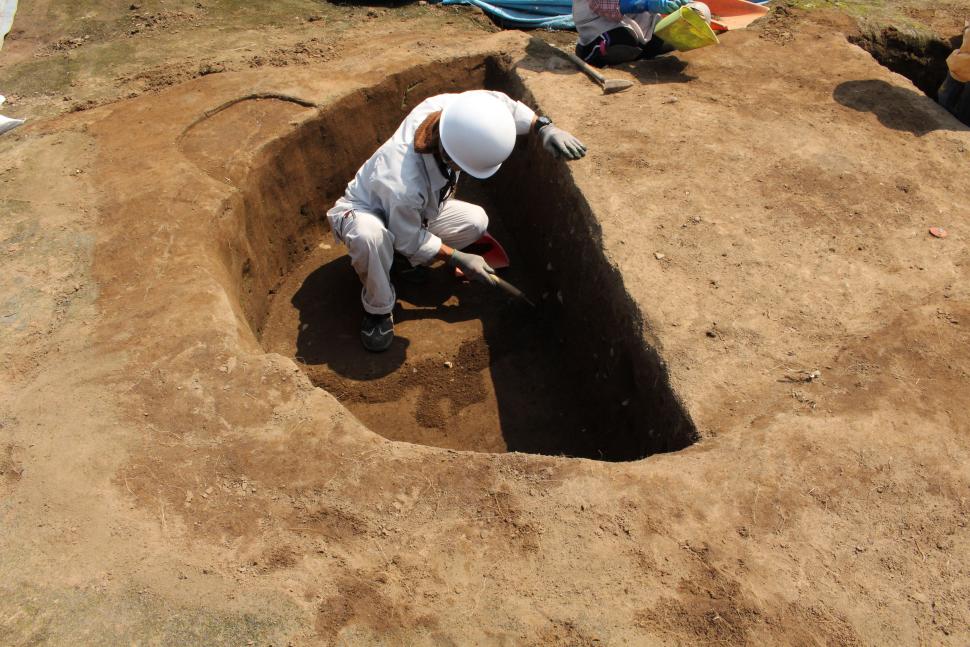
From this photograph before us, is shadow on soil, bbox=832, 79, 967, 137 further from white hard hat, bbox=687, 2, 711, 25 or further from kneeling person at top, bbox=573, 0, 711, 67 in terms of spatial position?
kneeling person at top, bbox=573, 0, 711, 67

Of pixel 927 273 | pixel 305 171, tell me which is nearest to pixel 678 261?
pixel 927 273

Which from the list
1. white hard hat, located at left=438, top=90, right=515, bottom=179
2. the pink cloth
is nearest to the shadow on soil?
the pink cloth

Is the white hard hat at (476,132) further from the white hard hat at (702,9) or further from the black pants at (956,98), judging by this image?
the black pants at (956,98)

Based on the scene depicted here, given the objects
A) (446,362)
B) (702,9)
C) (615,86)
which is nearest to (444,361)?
(446,362)

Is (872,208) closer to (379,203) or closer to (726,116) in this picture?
(726,116)

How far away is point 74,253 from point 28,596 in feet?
6.10

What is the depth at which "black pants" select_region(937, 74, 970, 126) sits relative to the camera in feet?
16.2

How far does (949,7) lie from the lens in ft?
21.2

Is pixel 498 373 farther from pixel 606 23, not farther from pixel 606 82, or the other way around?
pixel 606 23

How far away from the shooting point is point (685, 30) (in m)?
5.29

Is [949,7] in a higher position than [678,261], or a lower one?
higher

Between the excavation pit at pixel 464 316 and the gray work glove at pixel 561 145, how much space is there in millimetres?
126

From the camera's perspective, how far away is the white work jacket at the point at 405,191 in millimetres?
4035

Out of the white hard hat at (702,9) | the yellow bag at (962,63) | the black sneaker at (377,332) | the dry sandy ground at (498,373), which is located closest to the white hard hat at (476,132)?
the dry sandy ground at (498,373)
